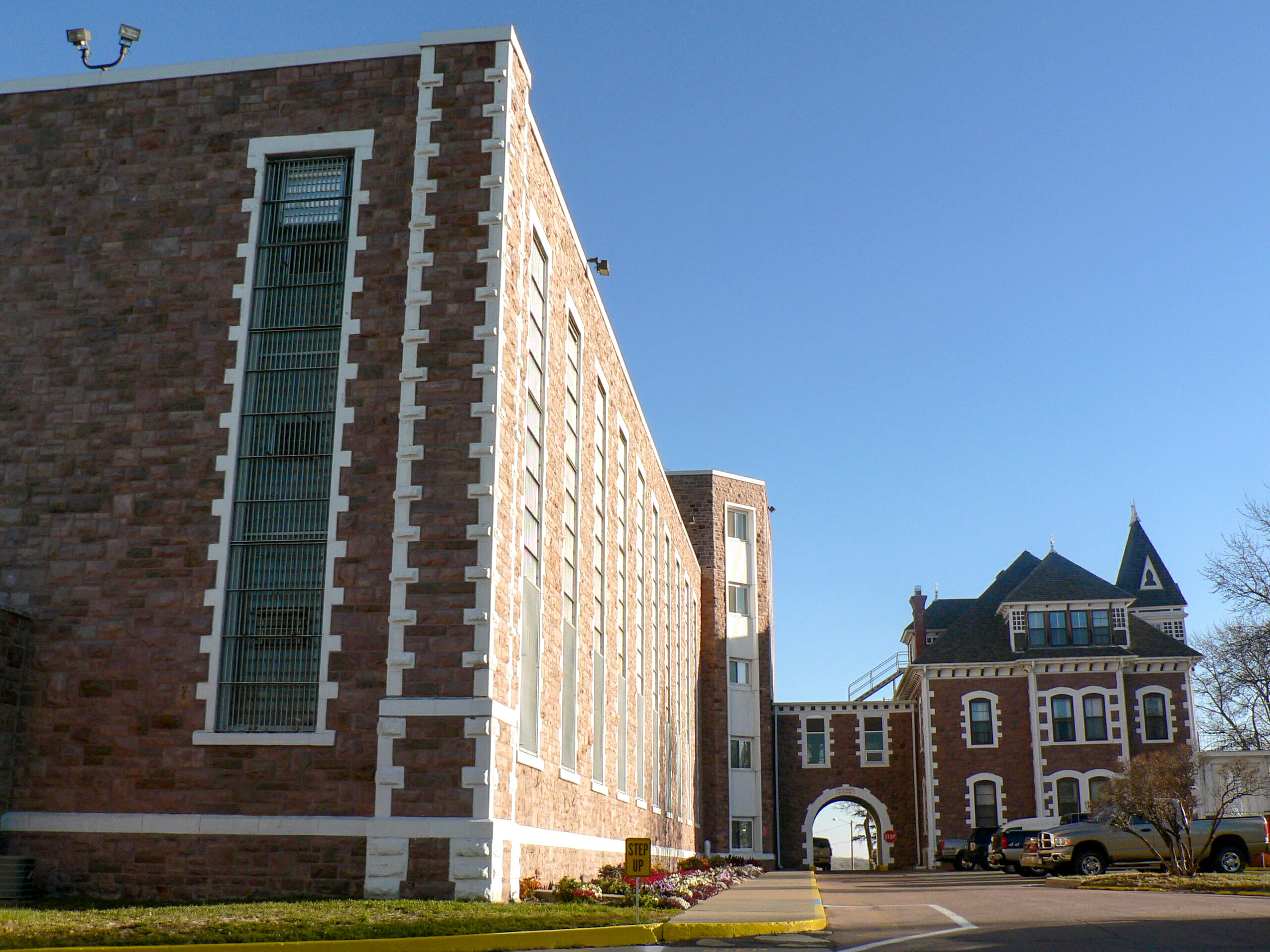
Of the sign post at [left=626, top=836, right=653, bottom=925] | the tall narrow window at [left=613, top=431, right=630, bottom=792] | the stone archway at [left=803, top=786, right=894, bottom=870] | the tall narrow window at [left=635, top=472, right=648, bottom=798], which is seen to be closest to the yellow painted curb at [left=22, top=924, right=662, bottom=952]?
the sign post at [left=626, top=836, right=653, bottom=925]

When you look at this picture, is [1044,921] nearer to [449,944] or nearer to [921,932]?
[921,932]

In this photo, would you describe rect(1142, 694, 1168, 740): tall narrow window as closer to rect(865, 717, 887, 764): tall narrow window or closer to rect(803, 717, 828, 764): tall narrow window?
rect(865, 717, 887, 764): tall narrow window

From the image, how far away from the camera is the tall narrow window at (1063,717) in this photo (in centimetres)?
5306

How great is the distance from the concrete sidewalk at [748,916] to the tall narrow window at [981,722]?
1303 inches

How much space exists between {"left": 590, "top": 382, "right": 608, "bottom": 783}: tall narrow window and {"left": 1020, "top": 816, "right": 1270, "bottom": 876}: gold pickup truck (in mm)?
15293

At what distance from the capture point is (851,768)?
57.0 metres

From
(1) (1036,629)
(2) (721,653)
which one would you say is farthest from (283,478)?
(1) (1036,629)

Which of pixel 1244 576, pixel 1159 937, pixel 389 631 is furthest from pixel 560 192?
pixel 1244 576

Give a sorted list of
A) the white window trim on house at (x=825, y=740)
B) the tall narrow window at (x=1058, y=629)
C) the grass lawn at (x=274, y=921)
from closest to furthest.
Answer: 1. the grass lawn at (x=274, y=921)
2. the tall narrow window at (x=1058, y=629)
3. the white window trim on house at (x=825, y=740)

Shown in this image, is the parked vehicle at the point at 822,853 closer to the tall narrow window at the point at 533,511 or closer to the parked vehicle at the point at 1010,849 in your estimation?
the parked vehicle at the point at 1010,849

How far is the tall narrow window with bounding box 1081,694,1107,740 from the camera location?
5278cm

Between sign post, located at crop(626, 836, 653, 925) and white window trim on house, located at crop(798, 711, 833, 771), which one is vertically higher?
white window trim on house, located at crop(798, 711, 833, 771)

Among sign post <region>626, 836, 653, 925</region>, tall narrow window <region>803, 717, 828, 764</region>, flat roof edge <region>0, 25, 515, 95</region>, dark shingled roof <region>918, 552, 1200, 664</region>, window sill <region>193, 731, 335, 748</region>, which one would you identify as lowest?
sign post <region>626, 836, 653, 925</region>

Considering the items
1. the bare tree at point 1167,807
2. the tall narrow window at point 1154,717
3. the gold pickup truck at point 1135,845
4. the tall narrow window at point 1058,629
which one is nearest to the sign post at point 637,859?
the bare tree at point 1167,807
